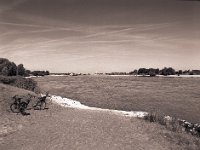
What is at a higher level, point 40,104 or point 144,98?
point 40,104

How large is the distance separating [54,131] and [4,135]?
205 centimetres

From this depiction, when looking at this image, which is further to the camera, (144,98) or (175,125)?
(144,98)

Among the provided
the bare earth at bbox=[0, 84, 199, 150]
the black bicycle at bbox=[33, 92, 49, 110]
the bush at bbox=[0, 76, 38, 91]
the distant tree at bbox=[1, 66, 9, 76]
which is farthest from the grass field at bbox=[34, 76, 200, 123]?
the black bicycle at bbox=[33, 92, 49, 110]

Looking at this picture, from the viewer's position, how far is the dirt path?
11.2m

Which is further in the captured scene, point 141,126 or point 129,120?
point 129,120

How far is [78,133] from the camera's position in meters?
12.9

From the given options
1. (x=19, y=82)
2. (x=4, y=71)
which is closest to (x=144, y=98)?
(x=19, y=82)

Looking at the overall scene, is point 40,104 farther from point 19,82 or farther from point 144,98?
point 144,98

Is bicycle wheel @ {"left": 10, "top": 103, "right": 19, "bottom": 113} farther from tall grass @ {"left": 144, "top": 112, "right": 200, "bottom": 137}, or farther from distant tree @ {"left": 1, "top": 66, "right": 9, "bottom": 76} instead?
distant tree @ {"left": 1, "top": 66, "right": 9, "bottom": 76}

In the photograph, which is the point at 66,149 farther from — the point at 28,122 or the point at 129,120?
the point at 129,120

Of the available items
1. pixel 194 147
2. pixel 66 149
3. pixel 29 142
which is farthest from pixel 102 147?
pixel 194 147

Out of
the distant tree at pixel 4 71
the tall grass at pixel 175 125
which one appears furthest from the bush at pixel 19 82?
the tall grass at pixel 175 125

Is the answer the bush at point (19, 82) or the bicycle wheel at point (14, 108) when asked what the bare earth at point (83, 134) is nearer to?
the bicycle wheel at point (14, 108)

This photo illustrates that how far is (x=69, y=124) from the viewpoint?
48.4 feet
